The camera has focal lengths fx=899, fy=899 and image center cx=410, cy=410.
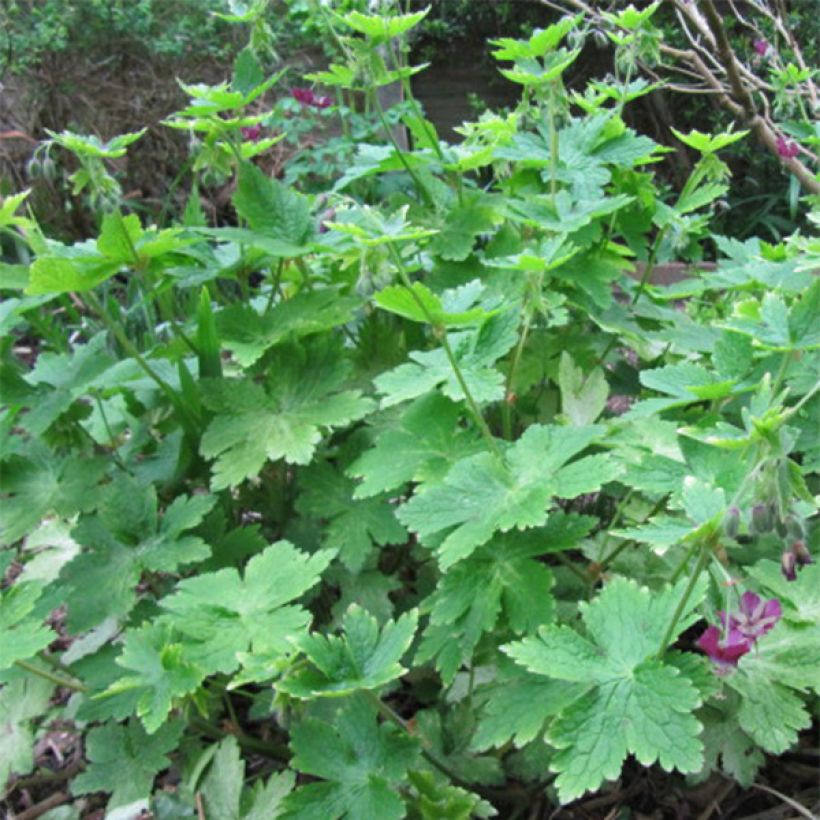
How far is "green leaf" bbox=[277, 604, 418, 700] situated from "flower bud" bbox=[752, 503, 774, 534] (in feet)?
1.34

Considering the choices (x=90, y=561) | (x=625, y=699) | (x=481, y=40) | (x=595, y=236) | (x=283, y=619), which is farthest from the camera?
(x=481, y=40)

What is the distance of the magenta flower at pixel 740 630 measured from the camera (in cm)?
94

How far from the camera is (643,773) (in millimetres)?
1354

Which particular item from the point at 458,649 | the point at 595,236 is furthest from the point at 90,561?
the point at 595,236

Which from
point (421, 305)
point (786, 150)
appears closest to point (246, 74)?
point (421, 305)

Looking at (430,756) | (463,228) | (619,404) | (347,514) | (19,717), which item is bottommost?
(619,404)

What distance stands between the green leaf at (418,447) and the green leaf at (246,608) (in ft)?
0.45

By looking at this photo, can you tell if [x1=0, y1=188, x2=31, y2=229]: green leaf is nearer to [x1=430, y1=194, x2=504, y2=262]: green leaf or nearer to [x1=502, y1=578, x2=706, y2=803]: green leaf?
[x1=430, y1=194, x2=504, y2=262]: green leaf

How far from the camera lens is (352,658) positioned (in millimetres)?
1049

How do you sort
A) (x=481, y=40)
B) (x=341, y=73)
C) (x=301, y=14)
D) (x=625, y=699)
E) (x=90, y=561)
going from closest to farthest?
(x=625, y=699), (x=90, y=561), (x=341, y=73), (x=301, y=14), (x=481, y=40)

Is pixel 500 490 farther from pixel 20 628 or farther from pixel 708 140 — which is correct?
Result: pixel 708 140

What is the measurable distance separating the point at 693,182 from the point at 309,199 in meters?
0.71

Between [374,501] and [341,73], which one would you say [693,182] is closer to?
[341,73]

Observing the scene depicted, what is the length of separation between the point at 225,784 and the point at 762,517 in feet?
2.66
